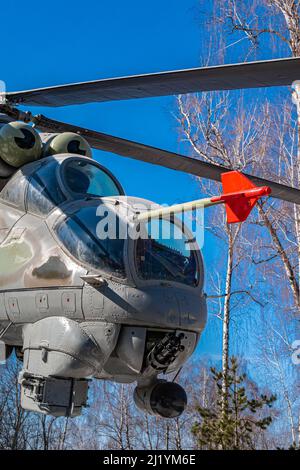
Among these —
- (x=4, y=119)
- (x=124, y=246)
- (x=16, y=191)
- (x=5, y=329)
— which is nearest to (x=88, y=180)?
(x=16, y=191)

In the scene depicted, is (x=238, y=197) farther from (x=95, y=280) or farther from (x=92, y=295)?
(x=92, y=295)

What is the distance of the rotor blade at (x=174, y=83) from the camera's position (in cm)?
468

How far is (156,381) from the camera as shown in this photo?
20.3 ft

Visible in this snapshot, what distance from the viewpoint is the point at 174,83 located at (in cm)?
529

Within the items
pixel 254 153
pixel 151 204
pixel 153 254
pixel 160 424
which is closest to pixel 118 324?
pixel 153 254

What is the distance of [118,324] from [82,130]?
2.96 meters

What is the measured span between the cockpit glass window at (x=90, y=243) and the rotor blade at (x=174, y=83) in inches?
46.1

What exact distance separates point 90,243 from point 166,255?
0.74 metres

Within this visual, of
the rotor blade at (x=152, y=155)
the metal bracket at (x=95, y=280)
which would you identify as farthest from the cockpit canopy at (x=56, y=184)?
the metal bracket at (x=95, y=280)

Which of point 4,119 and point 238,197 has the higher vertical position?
point 4,119

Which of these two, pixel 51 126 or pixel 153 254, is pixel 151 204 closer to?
pixel 153 254

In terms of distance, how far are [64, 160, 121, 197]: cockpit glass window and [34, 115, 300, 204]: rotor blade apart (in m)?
0.70

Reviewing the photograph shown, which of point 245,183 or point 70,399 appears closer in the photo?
point 245,183
